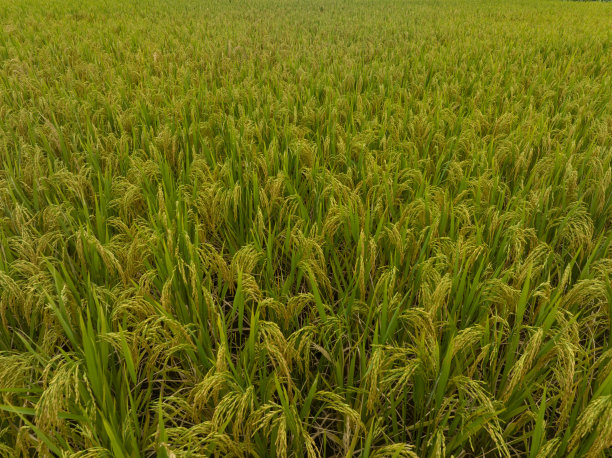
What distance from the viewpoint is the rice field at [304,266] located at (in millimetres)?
1068

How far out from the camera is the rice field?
1068 millimetres

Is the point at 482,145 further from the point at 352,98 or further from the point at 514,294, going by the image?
the point at 514,294

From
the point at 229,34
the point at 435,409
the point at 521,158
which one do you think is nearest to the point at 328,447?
the point at 435,409

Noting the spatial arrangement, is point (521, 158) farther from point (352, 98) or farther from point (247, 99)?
point (247, 99)

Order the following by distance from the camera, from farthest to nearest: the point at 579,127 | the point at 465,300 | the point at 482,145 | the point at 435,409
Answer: the point at 579,127 < the point at 482,145 < the point at 465,300 < the point at 435,409

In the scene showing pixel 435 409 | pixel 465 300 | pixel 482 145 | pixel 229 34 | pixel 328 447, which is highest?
pixel 229 34

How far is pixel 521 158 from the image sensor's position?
7.23 ft

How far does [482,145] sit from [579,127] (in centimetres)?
97

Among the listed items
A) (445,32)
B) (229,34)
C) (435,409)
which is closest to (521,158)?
(435,409)

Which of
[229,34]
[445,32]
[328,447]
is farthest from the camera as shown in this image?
[445,32]

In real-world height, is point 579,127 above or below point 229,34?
below

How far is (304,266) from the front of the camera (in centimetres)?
143

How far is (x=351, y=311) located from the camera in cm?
143

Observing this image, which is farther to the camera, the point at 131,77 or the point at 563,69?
the point at 563,69
